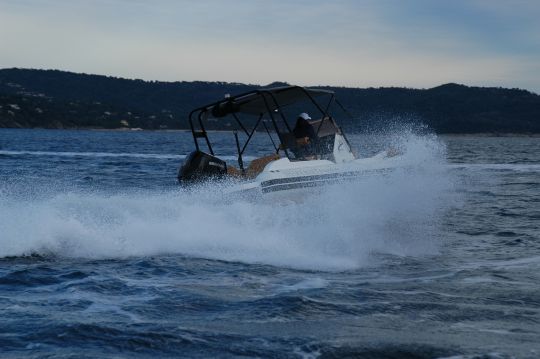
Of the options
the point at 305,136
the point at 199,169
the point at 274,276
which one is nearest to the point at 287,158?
the point at 305,136

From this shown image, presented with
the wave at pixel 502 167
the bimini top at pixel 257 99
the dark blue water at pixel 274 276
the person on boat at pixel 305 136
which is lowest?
the wave at pixel 502 167

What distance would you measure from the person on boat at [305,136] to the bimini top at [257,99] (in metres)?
0.48

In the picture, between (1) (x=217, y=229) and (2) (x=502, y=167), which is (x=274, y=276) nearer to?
(1) (x=217, y=229)

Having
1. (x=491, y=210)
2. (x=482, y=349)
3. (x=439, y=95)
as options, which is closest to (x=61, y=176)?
(x=491, y=210)

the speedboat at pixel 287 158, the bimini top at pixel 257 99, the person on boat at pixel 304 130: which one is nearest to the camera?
the speedboat at pixel 287 158

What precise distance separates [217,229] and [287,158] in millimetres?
2300

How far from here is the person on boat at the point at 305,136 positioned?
49.6 ft

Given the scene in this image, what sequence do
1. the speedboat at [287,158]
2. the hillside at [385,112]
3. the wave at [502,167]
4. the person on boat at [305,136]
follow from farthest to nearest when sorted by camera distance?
the hillside at [385,112] → the wave at [502,167] → the person on boat at [305,136] → the speedboat at [287,158]

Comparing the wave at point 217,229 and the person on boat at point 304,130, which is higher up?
the person on boat at point 304,130

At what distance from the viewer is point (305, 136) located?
50.0 ft

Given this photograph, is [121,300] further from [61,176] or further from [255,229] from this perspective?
[61,176]

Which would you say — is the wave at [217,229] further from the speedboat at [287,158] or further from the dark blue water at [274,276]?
the speedboat at [287,158]

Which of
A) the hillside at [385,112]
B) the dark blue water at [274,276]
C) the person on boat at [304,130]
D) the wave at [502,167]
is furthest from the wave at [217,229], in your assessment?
the hillside at [385,112]

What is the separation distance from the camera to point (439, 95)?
14350cm
